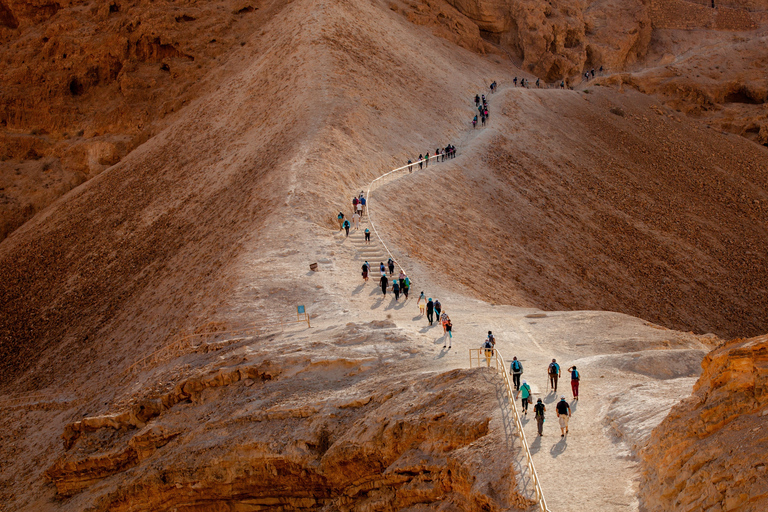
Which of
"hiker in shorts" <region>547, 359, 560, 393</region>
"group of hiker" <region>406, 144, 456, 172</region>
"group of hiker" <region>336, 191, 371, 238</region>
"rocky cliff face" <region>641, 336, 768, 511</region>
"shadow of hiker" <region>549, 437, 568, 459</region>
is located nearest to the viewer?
"rocky cliff face" <region>641, 336, 768, 511</region>

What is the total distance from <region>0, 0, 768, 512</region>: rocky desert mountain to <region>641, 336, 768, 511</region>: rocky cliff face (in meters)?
0.05

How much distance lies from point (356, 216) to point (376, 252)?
7.70ft

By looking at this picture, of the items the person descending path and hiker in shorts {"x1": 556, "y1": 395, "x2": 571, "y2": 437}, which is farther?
the person descending path

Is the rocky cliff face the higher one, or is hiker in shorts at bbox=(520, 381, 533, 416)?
the rocky cliff face

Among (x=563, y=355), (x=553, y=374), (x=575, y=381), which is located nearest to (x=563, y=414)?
(x=575, y=381)

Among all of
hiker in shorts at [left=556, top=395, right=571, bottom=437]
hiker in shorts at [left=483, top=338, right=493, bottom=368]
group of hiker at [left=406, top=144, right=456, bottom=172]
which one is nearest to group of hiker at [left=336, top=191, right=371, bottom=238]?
group of hiker at [left=406, top=144, right=456, bottom=172]

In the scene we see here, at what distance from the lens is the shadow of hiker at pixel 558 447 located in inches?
495

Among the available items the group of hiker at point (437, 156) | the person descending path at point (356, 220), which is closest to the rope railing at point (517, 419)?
the person descending path at point (356, 220)

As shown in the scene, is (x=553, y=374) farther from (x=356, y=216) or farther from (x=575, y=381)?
(x=356, y=216)

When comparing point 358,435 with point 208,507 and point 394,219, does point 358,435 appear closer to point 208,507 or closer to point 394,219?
point 208,507

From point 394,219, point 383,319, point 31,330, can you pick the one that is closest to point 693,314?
point 394,219

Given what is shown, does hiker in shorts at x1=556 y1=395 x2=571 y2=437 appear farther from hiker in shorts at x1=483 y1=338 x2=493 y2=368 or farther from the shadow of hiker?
hiker in shorts at x1=483 y1=338 x2=493 y2=368

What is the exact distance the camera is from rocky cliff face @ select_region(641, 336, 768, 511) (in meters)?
8.98

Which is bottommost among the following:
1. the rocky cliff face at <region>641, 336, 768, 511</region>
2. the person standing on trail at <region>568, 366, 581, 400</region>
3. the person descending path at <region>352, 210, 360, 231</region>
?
the person standing on trail at <region>568, 366, 581, 400</region>
